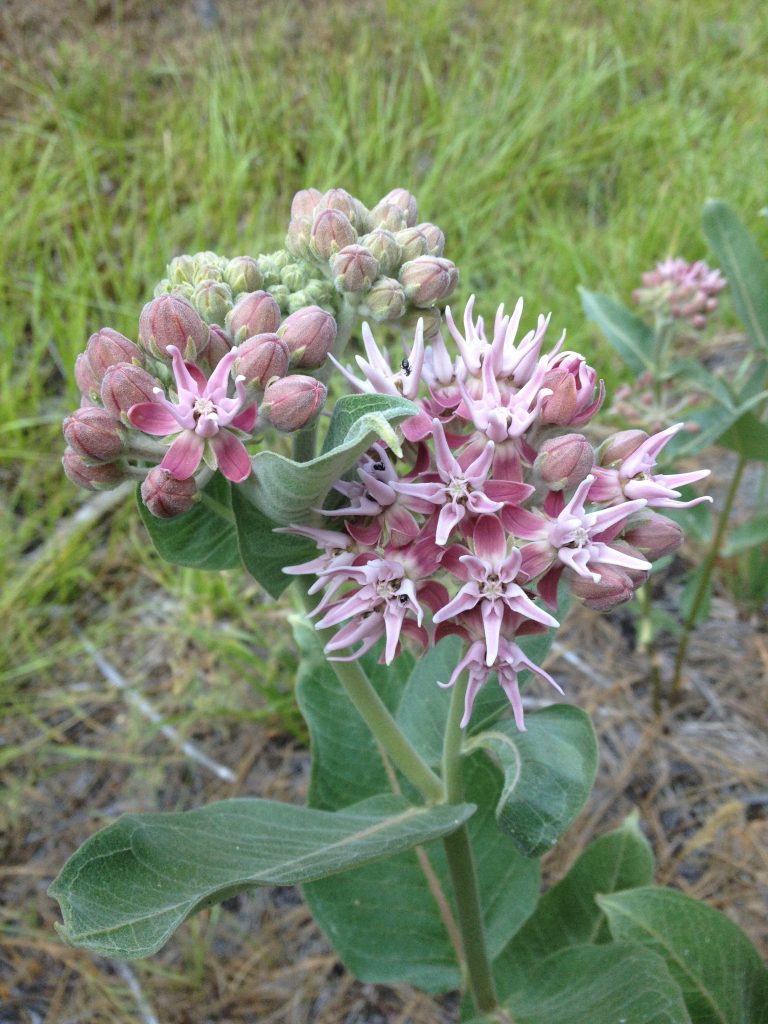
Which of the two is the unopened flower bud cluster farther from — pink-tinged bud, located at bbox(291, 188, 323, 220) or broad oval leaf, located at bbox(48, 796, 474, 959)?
broad oval leaf, located at bbox(48, 796, 474, 959)

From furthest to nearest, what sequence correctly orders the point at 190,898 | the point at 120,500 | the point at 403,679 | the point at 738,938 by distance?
the point at 120,500, the point at 403,679, the point at 738,938, the point at 190,898

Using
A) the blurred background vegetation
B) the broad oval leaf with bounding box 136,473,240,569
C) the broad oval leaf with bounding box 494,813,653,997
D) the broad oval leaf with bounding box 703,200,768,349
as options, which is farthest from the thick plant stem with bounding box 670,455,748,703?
the broad oval leaf with bounding box 136,473,240,569

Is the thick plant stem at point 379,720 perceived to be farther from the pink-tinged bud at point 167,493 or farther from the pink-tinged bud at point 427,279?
the pink-tinged bud at point 427,279

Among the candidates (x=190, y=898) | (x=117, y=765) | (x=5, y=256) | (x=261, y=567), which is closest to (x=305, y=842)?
(x=190, y=898)

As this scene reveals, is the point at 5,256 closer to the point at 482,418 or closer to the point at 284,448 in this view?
the point at 284,448

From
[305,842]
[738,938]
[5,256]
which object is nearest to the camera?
[305,842]

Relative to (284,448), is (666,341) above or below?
below

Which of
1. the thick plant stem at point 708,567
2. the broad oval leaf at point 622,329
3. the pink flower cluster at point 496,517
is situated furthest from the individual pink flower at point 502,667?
the broad oval leaf at point 622,329
